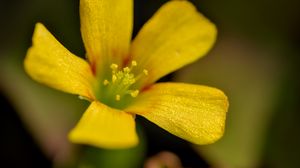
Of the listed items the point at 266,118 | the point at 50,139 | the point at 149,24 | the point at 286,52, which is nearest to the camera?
the point at 149,24

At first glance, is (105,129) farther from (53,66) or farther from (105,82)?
(105,82)

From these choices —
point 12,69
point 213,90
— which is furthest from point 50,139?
point 213,90

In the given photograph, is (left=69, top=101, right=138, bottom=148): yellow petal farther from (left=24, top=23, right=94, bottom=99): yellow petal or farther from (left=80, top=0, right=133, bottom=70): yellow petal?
(left=80, top=0, right=133, bottom=70): yellow petal

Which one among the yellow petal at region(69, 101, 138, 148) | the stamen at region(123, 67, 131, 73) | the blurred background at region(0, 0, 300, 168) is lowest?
the blurred background at region(0, 0, 300, 168)

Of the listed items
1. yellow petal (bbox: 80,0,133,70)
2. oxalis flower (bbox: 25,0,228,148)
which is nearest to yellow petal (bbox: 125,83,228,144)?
oxalis flower (bbox: 25,0,228,148)

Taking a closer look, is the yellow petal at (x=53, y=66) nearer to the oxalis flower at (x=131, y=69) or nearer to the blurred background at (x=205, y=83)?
the oxalis flower at (x=131, y=69)

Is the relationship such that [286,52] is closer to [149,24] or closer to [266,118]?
[266,118]

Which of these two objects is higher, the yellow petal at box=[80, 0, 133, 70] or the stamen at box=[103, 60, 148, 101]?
the yellow petal at box=[80, 0, 133, 70]
